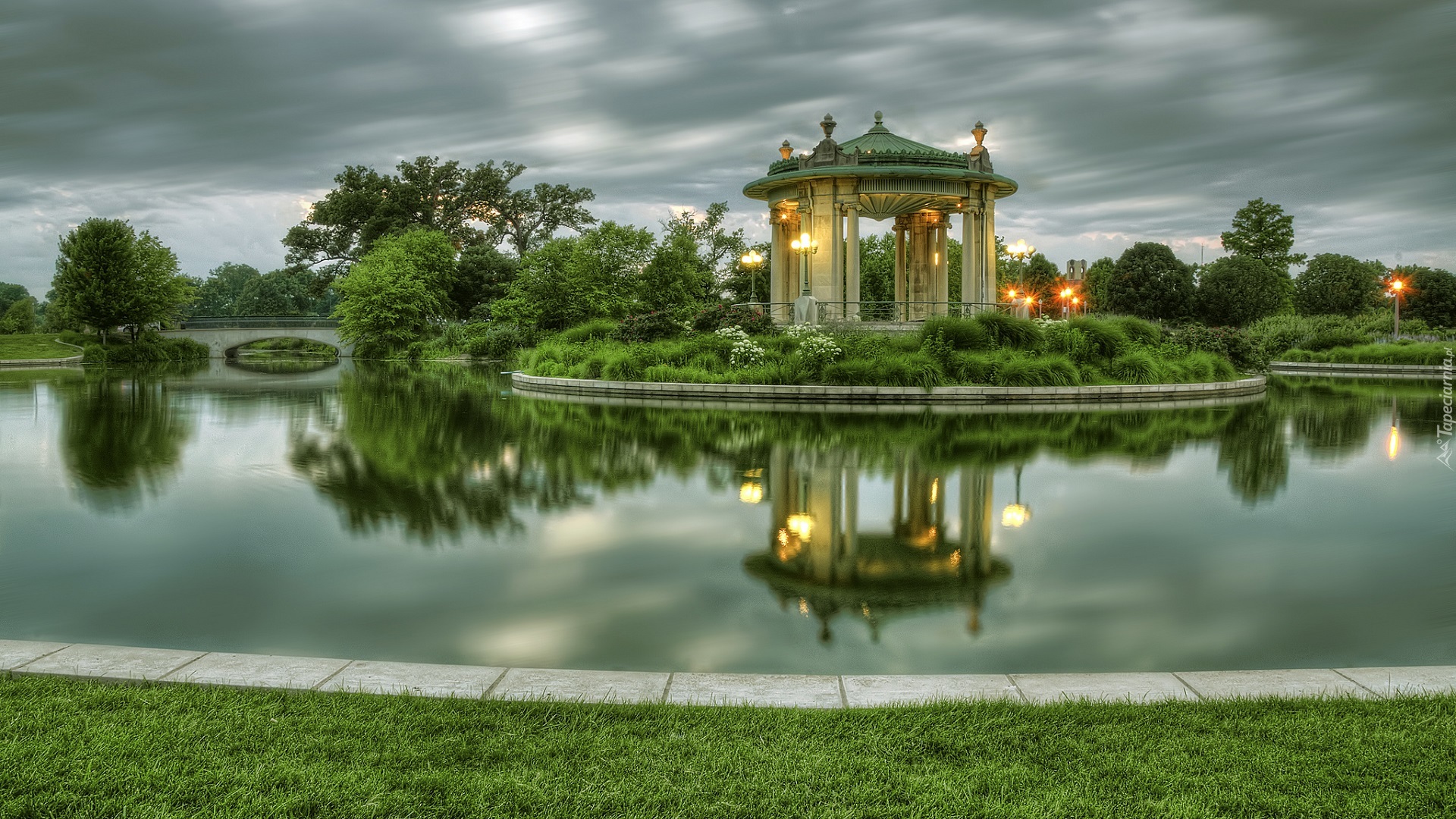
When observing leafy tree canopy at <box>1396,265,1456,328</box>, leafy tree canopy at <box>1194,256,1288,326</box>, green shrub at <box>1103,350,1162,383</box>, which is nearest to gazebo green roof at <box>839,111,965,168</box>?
green shrub at <box>1103,350,1162,383</box>

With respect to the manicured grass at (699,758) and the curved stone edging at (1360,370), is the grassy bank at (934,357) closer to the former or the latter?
the curved stone edging at (1360,370)

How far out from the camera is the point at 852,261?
29562 mm

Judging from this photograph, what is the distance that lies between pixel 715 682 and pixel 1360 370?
41.4 m

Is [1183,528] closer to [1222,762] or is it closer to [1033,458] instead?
[1033,458]

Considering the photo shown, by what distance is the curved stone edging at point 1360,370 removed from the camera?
1323 inches

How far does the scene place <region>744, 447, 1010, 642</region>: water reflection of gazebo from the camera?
5.74 m

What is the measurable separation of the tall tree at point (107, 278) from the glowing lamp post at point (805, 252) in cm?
3906

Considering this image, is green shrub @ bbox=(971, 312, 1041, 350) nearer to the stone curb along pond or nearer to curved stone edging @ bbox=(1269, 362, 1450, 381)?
the stone curb along pond

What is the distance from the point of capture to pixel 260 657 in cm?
439

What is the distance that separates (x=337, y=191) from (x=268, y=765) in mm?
70447

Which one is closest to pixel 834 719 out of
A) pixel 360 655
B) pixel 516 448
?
pixel 360 655

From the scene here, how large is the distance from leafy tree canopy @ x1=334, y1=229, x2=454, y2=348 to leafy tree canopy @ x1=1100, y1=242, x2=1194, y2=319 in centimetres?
4215

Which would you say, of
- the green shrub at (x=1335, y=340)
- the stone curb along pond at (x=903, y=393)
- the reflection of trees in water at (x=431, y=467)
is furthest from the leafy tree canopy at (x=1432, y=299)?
the reflection of trees in water at (x=431, y=467)

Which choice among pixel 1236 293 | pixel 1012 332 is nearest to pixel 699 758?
pixel 1012 332
